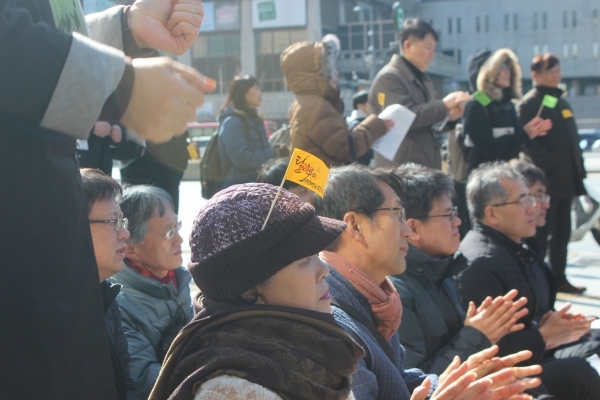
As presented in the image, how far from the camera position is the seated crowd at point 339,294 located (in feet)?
5.26

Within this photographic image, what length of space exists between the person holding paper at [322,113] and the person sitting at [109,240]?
2016mm

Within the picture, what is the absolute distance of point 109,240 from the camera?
8.25 feet

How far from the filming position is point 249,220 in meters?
1.64

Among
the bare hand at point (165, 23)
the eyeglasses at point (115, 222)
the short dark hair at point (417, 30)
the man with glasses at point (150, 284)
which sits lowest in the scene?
the man with glasses at point (150, 284)

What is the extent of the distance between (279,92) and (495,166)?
Answer: 166 feet

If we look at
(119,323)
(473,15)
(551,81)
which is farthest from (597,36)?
(119,323)

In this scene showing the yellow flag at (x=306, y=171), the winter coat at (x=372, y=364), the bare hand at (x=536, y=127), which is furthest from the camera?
the bare hand at (x=536, y=127)

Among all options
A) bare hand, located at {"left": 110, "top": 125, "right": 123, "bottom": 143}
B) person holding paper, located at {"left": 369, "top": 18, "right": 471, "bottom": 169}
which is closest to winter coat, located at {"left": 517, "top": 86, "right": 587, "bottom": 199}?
person holding paper, located at {"left": 369, "top": 18, "right": 471, "bottom": 169}

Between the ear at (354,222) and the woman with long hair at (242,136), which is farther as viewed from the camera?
the woman with long hair at (242,136)

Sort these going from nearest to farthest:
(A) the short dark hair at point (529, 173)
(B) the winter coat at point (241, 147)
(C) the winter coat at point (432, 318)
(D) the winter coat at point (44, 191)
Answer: (D) the winter coat at point (44, 191) < (C) the winter coat at point (432, 318) < (A) the short dark hair at point (529, 173) < (B) the winter coat at point (241, 147)

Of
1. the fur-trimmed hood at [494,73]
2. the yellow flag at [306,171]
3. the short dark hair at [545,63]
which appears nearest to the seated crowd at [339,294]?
the yellow flag at [306,171]

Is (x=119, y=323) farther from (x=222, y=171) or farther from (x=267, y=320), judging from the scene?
(x=222, y=171)

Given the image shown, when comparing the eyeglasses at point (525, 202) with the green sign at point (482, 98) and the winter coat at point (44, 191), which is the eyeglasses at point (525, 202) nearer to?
the green sign at point (482, 98)

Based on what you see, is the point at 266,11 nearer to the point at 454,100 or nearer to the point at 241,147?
the point at 241,147
